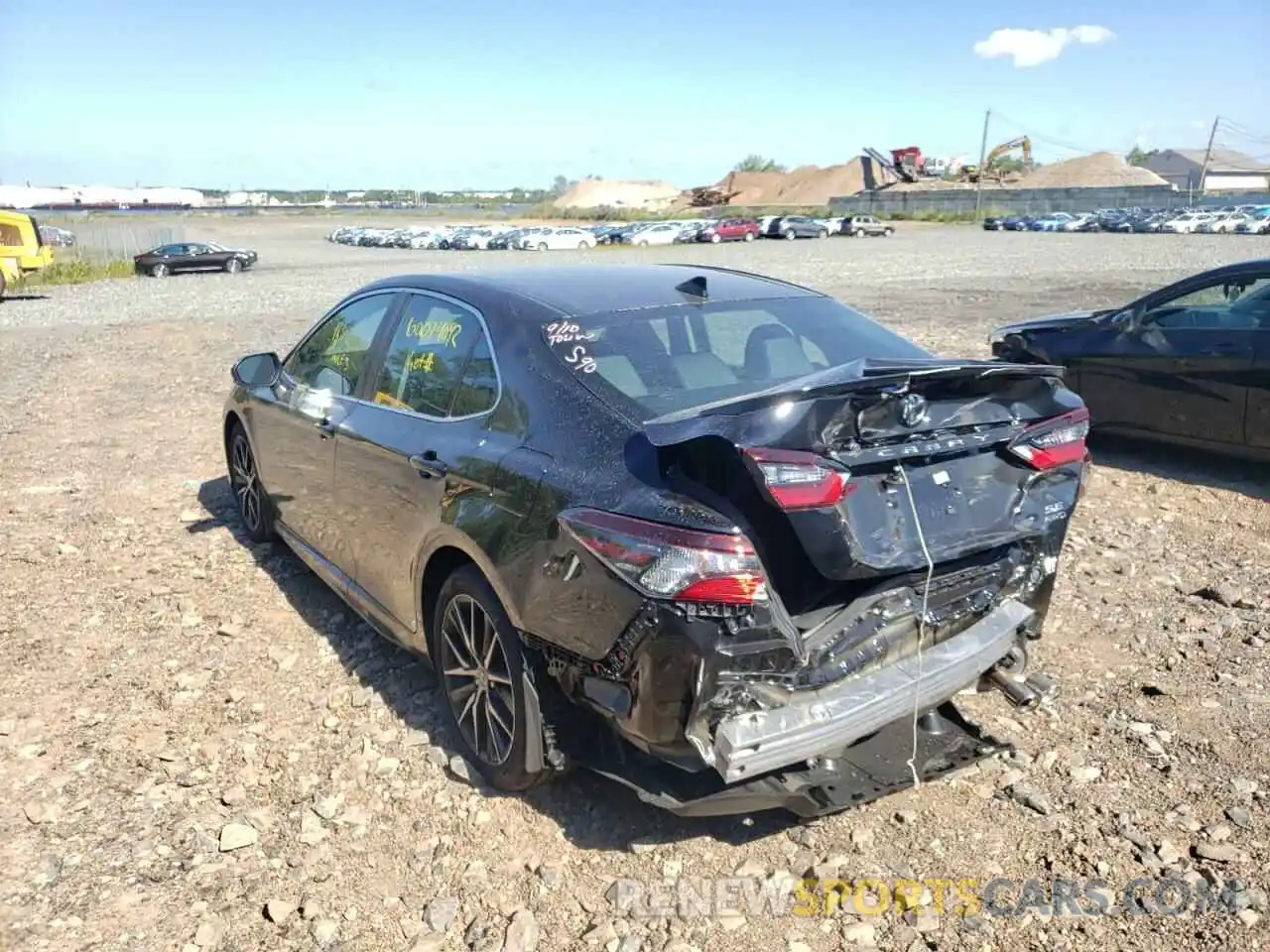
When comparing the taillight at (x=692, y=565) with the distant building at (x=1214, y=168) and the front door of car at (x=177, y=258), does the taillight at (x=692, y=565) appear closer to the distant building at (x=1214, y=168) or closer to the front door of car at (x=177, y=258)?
the front door of car at (x=177, y=258)

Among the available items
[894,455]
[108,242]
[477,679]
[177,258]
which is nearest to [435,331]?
[477,679]

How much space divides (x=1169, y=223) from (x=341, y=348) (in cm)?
5861

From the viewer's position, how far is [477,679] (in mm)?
3441

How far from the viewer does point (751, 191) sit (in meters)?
110

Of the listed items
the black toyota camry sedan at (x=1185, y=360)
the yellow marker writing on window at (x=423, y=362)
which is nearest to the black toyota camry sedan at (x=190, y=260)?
the black toyota camry sedan at (x=1185, y=360)

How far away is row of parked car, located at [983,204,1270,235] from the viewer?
168 ft

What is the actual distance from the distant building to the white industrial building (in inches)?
5517

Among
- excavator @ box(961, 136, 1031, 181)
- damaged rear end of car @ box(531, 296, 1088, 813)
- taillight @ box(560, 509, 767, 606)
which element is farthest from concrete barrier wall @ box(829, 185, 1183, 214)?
taillight @ box(560, 509, 767, 606)

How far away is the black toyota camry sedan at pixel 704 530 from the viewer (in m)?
2.65

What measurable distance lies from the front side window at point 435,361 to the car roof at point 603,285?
0.12 meters

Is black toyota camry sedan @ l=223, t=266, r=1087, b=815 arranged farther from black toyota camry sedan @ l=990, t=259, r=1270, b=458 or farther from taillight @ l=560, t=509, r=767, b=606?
black toyota camry sedan @ l=990, t=259, r=1270, b=458

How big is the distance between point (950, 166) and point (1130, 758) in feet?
370

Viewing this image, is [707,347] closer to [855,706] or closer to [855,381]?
[855,381]

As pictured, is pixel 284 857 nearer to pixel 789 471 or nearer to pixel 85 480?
pixel 789 471
